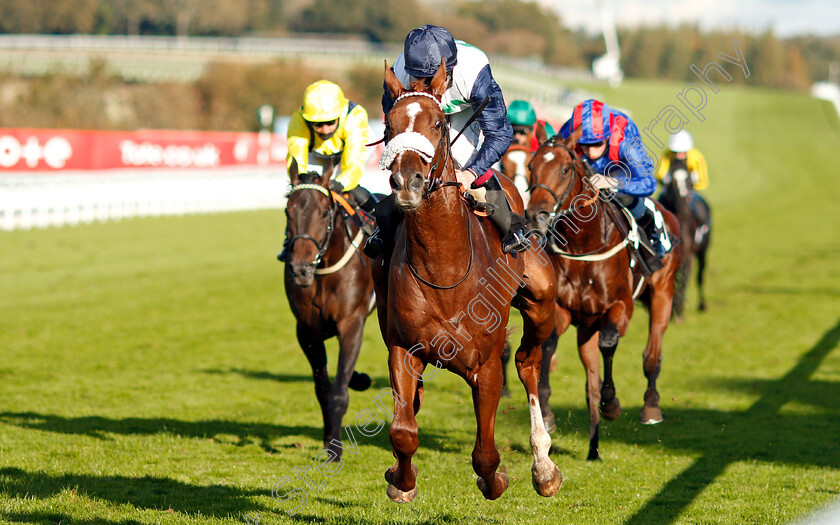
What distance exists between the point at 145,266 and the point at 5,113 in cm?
2130

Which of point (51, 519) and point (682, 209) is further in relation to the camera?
point (682, 209)

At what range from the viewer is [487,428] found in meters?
4.15

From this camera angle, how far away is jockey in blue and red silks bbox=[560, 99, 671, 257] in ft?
21.3

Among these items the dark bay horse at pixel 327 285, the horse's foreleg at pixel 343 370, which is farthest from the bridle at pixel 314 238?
the horse's foreleg at pixel 343 370

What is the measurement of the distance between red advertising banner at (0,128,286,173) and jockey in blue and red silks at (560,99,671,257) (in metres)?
14.0

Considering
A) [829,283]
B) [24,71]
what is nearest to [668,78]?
[24,71]

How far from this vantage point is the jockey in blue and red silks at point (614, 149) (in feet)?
21.3

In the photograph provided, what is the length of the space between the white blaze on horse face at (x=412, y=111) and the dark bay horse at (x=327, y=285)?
2.37 meters

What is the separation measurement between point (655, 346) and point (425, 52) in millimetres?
3963

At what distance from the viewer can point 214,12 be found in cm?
7906

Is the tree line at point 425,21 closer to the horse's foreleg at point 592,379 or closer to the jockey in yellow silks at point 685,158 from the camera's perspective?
the jockey in yellow silks at point 685,158

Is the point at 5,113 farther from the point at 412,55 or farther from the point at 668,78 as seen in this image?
the point at 668,78

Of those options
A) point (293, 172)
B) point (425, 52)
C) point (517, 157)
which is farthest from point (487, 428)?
point (517, 157)

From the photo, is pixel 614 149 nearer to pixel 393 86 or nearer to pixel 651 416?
pixel 651 416
